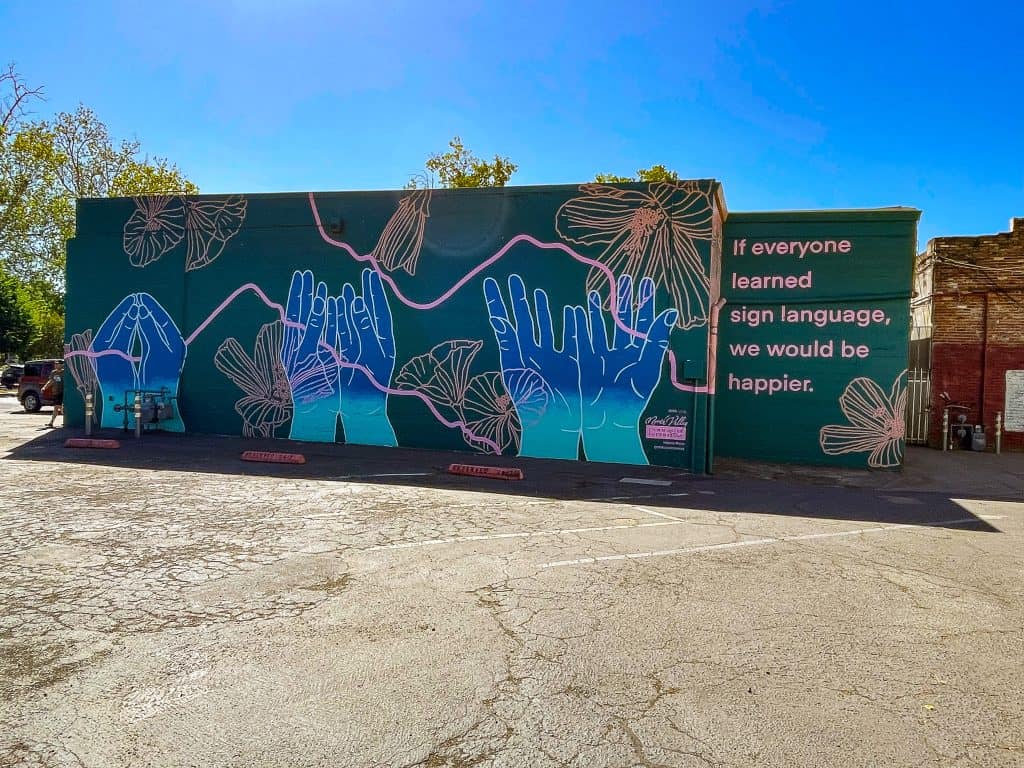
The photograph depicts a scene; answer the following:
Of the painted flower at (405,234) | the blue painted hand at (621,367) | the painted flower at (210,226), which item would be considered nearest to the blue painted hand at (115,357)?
the painted flower at (210,226)

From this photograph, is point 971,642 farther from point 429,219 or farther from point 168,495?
point 429,219

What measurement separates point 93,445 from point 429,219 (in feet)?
27.4

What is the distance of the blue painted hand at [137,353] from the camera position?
53.3ft

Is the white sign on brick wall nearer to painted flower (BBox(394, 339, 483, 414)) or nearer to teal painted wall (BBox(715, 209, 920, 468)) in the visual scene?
teal painted wall (BBox(715, 209, 920, 468))

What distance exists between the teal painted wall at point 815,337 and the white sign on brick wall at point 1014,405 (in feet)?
21.2

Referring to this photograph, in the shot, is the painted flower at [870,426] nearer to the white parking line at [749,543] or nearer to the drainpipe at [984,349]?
the white parking line at [749,543]

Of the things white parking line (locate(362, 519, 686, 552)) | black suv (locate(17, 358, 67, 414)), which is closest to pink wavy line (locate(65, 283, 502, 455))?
white parking line (locate(362, 519, 686, 552))

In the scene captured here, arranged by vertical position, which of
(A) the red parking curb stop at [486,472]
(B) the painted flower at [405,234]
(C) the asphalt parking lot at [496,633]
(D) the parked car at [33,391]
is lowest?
(C) the asphalt parking lot at [496,633]

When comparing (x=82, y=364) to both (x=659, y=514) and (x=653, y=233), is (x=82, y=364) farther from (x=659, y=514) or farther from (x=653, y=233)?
(x=659, y=514)

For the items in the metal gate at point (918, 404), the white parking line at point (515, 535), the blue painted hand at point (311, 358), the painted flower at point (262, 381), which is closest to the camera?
the white parking line at point (515, 535)

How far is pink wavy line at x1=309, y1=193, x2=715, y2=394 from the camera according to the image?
13281 mm

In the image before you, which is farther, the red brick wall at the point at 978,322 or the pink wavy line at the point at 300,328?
the red brick wall at the point at 978,322

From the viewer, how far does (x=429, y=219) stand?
14.7 meters

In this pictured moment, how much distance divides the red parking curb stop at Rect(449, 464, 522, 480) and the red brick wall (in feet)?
44.0
